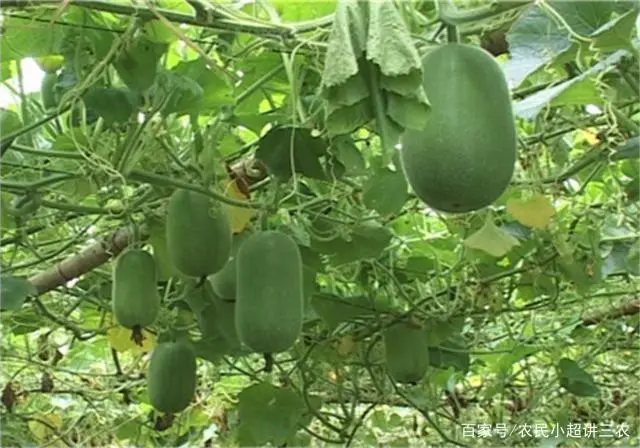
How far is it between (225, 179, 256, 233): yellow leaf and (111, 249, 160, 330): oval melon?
0.16 metres

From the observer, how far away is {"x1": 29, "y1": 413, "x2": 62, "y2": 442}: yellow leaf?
316 cm

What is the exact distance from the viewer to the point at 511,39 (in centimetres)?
115

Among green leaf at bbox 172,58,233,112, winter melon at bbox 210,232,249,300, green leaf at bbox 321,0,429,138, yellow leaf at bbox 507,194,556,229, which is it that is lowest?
winter melon at bbox 210,232,249,300

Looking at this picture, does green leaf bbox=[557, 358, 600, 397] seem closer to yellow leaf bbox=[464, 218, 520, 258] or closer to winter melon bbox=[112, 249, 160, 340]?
yellow leaf bbox=[464, 218, 520, 258]

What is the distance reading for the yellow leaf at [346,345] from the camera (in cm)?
248

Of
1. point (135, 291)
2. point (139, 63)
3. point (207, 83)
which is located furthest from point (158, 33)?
point (135, 291)

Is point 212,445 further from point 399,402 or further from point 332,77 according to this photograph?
point 332,77

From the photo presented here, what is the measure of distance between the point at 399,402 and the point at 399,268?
0.92 m

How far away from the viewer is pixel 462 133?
1.04 metres

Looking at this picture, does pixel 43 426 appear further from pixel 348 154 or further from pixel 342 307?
pixel 348 154

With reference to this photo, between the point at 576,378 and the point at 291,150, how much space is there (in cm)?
147

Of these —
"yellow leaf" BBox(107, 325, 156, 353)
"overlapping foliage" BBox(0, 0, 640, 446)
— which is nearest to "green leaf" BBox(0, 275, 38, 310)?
"overlapping foliage" BBox(0, 0, 640, 446)

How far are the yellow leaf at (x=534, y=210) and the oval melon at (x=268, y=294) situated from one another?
1.28 feet

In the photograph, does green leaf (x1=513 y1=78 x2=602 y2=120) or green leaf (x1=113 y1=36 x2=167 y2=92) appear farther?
green leaf (x1=113 y1=36 x2=167 y2=92)
